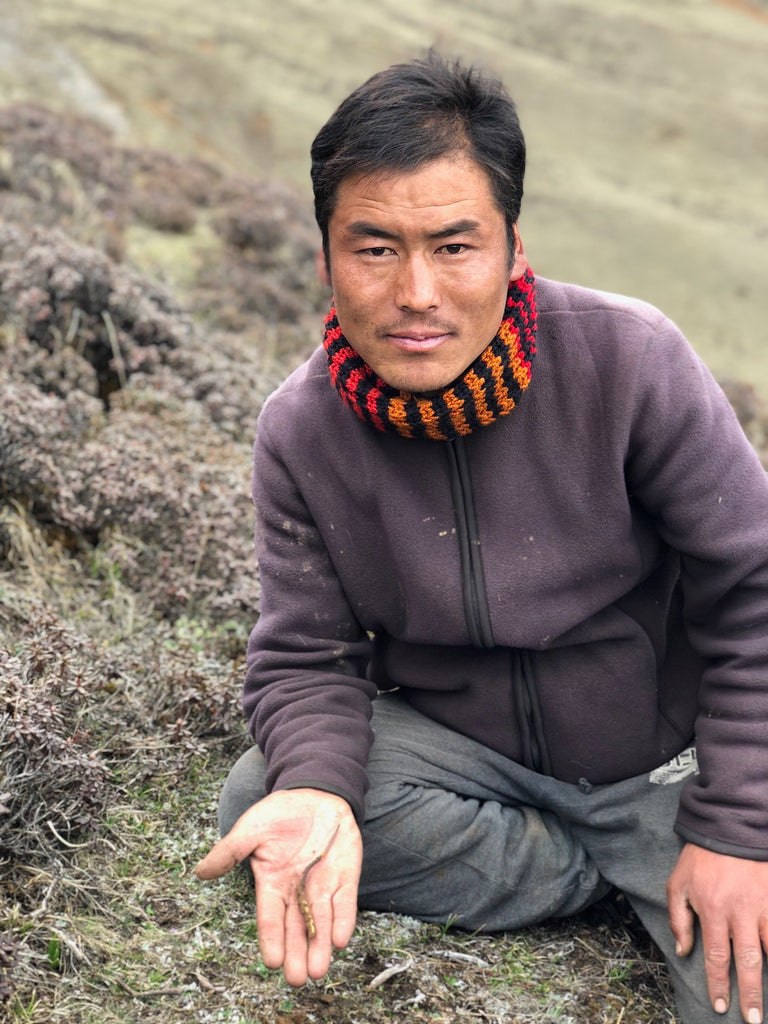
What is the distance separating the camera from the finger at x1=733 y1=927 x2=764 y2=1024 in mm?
2061

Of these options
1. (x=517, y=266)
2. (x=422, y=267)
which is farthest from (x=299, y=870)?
(x=517, y=266)

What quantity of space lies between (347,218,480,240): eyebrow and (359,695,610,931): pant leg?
3.63 feet

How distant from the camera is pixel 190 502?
3.65 metres

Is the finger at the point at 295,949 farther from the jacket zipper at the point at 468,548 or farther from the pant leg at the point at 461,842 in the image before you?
the jacket zipper at the point at 468,548

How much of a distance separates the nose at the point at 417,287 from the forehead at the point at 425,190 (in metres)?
0.09

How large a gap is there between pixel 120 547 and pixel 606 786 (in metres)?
1.65

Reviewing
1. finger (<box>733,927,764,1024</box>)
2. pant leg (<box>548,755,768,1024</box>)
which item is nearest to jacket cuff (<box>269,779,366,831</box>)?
pant leg (<box>548,755,768,1024</box>)

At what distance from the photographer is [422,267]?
2.01m

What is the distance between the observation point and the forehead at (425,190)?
6.50 feet

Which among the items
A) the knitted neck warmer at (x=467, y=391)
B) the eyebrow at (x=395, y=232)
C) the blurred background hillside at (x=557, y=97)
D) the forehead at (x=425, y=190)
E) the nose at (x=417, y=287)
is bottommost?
the blurred background hillside at (x=557, y=97)

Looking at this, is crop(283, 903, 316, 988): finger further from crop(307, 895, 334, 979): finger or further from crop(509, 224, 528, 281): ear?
crop(509, 224, 528, 281): ear

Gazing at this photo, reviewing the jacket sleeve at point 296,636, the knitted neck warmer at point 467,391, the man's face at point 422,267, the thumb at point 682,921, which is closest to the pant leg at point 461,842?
the jacket sleeve at point 296,636

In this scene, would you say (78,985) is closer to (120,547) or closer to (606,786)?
(606,786)

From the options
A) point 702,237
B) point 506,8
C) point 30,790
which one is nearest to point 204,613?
point 30,790
